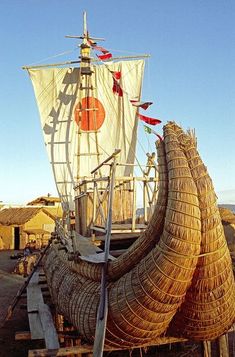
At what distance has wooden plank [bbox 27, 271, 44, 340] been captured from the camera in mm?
5995

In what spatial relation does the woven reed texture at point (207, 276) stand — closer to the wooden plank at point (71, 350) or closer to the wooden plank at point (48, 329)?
the wooden plank at point (71, 350)

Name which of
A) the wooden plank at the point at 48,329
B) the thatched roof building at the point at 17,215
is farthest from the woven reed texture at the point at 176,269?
the thatched roof building at the point at 17,215

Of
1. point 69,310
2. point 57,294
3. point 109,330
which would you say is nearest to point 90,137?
point 57,294

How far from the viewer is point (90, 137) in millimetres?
17578

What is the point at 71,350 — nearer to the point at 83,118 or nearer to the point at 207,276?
the point at 207,276

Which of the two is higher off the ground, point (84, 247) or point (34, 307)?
point (84, 247)

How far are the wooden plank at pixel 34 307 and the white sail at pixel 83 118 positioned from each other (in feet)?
22.1

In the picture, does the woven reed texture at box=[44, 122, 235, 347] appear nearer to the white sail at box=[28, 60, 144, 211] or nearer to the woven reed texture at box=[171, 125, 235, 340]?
the woven reed texture at box=[171, 125, 235, 340]

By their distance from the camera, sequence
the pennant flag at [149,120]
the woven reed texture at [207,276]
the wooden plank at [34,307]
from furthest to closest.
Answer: the pennant flag at [149,120] < the wooden plank at [34,307] < the woven reed texture at [207,276]

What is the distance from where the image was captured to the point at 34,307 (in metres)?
7.57

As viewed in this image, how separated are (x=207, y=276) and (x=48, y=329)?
3.02 metres

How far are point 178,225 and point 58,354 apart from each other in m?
2.27

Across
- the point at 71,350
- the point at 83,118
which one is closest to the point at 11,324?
the point at 71,350

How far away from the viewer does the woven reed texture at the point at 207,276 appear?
3846mm
